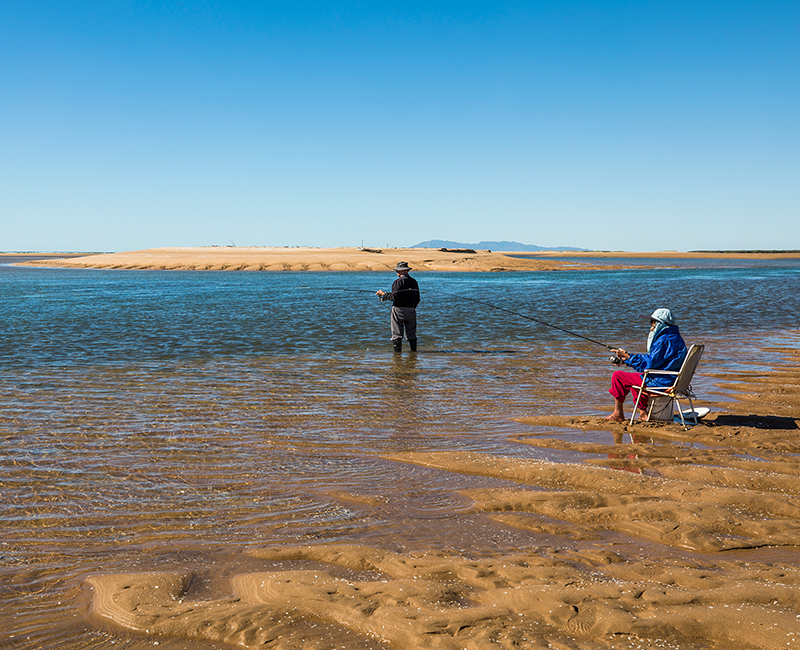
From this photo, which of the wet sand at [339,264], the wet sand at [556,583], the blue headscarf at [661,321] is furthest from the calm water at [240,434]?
the wet sand at [339,264]

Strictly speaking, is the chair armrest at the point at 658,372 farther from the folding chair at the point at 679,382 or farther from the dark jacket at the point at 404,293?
the dark jacket at the point at 404,293

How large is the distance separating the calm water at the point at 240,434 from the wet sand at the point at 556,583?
0.25m

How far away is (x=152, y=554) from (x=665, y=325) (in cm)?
612

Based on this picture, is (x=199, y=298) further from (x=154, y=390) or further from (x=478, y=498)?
(x=478, y=498)

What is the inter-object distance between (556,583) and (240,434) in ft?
15.3

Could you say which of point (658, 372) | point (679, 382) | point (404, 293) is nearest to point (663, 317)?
point (658, 372)

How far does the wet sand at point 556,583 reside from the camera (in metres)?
3.06

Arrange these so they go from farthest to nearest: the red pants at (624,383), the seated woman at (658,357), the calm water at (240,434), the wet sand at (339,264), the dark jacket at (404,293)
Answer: the wet sand at (339,264) → the dark jacket at (404,293) → the red pants at (624,383) → the seated woman at (658,357) → the calm water at (240,434)

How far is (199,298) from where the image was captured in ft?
112

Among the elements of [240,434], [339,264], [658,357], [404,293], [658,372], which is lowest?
[240,434]

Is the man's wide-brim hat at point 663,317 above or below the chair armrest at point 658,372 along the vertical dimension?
above

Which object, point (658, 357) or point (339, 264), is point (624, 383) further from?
point (339, 264)

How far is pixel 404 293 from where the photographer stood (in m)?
13.2

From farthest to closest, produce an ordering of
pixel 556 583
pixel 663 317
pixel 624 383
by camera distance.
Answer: pixel 624 383
pixel 663 317
pixel 556 583
